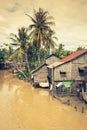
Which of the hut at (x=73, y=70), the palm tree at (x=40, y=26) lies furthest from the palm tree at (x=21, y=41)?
the hut at (x=73, y=70)

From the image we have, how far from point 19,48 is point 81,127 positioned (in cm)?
2285

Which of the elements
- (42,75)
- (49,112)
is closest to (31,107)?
(49,112)

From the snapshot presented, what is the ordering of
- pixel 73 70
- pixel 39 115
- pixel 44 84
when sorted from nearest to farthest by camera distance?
pixel 39 115, pixel 73 70, pixel 44 84

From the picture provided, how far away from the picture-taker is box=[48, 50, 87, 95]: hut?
74.1 ft

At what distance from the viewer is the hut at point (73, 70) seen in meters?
22.6

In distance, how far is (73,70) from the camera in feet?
74.9

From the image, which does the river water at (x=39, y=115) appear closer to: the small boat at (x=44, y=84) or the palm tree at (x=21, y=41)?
the small boat at (x=44, y=84)

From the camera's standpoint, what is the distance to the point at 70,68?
22.8 m

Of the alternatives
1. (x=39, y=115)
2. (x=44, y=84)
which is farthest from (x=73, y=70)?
(x=39, y=115)

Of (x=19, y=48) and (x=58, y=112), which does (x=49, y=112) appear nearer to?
(x=58, y=112)

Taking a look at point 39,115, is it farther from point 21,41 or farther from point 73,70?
point 21,41

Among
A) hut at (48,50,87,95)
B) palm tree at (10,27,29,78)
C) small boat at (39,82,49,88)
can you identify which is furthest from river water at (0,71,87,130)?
palm tree at (10,27,29,78)

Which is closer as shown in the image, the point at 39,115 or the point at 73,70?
the point at 39,115

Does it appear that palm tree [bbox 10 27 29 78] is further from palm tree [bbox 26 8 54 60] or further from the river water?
the river water
